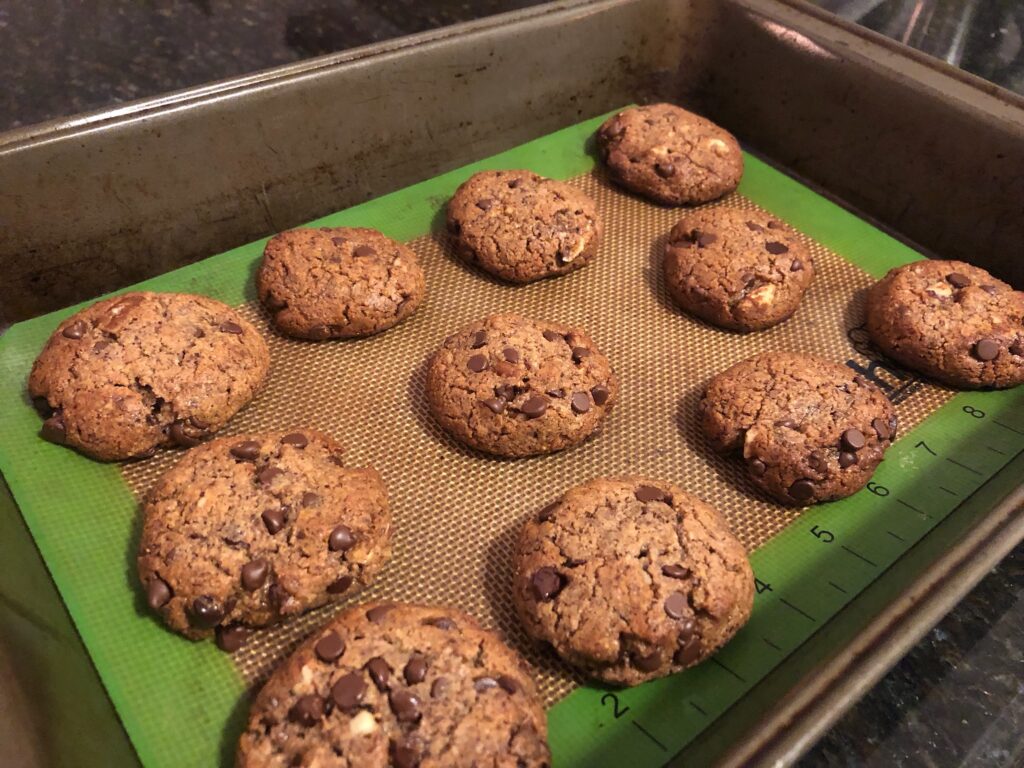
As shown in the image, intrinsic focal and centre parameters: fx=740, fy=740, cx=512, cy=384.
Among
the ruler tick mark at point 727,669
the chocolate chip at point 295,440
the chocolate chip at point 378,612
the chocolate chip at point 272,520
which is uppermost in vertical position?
the chocolate chip at point 295,440

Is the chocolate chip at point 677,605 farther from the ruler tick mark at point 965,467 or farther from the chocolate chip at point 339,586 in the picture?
the ruler tick mark at point 965,467

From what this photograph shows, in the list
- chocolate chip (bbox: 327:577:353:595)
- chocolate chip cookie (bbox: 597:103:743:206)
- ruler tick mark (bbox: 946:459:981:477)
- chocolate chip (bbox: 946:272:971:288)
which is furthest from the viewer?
chocolate chip cookie (bbox: 597:103:743:206)

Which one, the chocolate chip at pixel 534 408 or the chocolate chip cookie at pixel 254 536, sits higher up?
the chocolate chip at pixel 534 408

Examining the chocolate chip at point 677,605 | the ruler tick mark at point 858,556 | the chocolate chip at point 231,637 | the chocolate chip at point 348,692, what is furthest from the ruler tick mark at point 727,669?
the chocolate chip at point 231,637

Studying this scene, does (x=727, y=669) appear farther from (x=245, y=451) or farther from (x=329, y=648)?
(x=245, y=451)

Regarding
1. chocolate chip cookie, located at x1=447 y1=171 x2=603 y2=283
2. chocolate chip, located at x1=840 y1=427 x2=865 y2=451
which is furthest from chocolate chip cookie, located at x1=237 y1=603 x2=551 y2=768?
chocolate chip cookie, located at x1=447 y1=171 x2=603 y2=283

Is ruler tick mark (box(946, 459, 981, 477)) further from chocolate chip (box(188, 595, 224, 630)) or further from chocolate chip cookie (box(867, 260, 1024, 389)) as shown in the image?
chocolate chip (box(188, 595, 224, 630))
